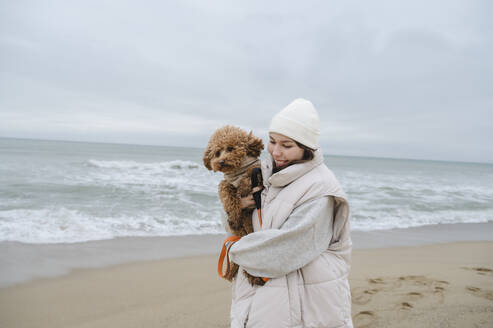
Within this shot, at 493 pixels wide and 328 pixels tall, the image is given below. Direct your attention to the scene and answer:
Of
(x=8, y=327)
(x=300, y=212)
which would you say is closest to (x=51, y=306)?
(x=8, y=327)

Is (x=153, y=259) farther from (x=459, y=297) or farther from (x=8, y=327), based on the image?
(x=459, y=297)

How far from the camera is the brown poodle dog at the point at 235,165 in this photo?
1.69 meters

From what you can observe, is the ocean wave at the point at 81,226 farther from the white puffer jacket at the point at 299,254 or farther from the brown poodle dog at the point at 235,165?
the white puffer jacket at the point at 299,254

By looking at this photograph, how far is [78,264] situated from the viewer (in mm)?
4598

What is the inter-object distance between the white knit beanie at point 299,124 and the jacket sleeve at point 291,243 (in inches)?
13.3

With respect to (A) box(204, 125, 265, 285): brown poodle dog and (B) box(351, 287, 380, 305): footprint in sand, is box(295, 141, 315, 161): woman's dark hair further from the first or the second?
(B) box(351, 287, 380, 305): footprint in sand

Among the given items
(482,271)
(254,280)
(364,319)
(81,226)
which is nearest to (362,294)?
(364,319)

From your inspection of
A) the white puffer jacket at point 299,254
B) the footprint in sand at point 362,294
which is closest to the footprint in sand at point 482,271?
the footprint in sand at point 362,294

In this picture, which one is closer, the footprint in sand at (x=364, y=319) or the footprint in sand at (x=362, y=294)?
the footprint in sand at (x=364, y=319)

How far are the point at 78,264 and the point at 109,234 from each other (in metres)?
1.44

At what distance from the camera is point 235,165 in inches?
68.3

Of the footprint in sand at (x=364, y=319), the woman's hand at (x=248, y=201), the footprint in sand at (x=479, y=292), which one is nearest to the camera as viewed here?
the woman's hand at (x=248, y=201)

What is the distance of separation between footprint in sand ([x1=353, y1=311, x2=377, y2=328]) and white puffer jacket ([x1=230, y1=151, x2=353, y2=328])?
1.94 metres

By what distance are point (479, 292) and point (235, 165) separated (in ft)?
14.0
